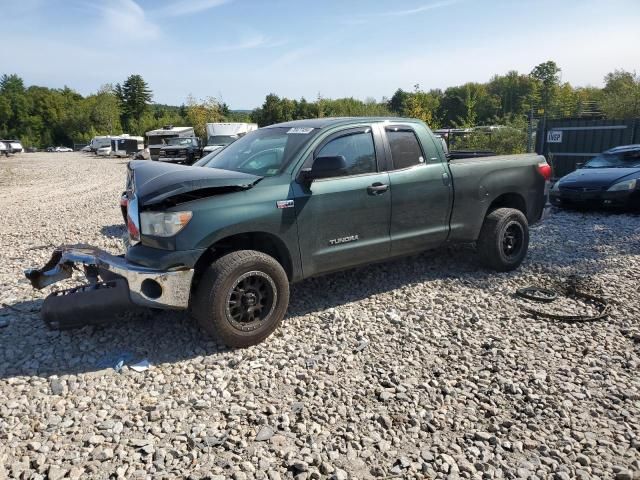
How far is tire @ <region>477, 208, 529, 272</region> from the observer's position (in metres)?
5.59

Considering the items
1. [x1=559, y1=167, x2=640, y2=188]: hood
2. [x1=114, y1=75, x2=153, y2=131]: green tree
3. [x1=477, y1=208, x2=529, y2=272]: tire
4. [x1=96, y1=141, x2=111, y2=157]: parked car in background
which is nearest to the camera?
[x1=477, y1=208, x2=529, y2=272]: tire

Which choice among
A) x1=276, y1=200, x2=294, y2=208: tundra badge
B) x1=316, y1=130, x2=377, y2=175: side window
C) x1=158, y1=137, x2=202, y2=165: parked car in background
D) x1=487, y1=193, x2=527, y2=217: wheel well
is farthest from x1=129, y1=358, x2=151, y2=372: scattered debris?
x1=158, y1=137, x2=202, y2=165: parked car in background

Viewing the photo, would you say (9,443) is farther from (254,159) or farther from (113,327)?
(254,159)

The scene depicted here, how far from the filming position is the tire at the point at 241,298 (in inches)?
147

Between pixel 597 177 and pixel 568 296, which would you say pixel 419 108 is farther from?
pixel 568 296

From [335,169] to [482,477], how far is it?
2.54 meters

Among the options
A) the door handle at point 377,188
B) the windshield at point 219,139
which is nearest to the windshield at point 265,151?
the door handle at point 377,188

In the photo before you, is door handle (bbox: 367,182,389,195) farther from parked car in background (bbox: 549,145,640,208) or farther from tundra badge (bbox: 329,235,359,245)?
parked car in background (bbox: 549,145,640,208)

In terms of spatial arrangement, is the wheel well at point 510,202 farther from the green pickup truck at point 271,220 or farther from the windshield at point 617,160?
the windshield at point 617,160

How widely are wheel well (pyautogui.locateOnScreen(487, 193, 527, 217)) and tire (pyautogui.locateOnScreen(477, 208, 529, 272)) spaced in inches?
6.8

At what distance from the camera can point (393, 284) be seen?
17.9 feet

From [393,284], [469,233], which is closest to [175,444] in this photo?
[393,284]

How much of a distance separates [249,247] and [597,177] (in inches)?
329

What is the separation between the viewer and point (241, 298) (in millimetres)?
3918
